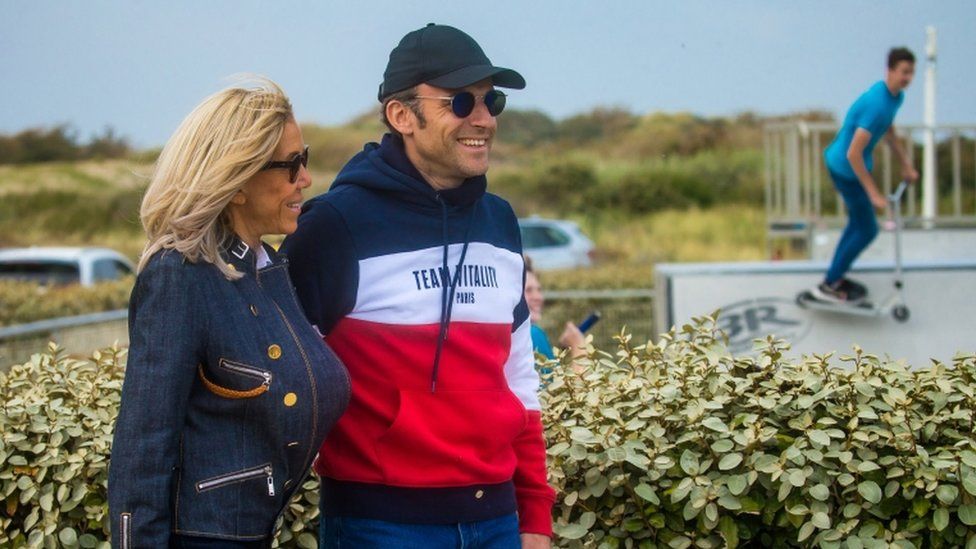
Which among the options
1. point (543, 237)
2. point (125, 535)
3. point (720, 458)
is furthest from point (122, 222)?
point (125, 535)

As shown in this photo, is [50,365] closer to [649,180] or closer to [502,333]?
[502,333]

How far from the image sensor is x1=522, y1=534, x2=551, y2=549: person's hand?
3.08 m

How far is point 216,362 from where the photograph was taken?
2520 millimetres

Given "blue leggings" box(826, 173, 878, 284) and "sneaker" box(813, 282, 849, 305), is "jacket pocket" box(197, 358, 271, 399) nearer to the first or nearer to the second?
"blue leggings" box(826, 173, 878, 284)

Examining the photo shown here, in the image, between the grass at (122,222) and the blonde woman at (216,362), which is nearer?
the blonde woman at (216,362)

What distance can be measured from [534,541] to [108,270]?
1660 cm

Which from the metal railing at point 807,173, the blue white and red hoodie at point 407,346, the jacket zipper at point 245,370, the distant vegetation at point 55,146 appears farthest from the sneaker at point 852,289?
the distant vegetation at point 55,146

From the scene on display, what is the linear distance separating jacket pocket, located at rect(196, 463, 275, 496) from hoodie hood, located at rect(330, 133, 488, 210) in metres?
0.70

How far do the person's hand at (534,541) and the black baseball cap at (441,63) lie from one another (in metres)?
1.02

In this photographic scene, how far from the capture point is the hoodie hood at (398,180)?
2965mm

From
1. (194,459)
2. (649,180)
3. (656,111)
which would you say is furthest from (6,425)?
(656,111)

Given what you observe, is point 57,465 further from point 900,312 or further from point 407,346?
point 900,312

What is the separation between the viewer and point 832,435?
3.34 metres

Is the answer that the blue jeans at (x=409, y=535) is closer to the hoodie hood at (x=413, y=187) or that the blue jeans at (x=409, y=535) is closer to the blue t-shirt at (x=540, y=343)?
the hoodie hood at (x=413, y=187)
